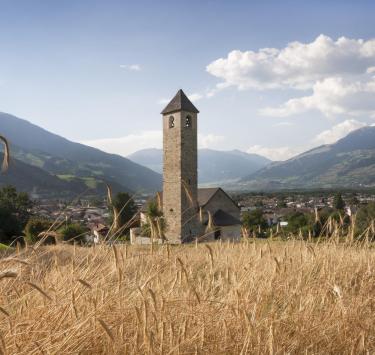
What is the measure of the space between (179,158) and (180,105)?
192 inches

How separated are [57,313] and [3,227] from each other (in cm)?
2895

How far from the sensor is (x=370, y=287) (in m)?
3.83

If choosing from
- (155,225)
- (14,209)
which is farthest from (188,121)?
(155,225)

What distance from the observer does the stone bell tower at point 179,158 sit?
3550cm

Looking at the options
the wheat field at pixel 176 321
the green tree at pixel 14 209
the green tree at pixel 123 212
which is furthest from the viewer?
the green tree at pixel 14 209

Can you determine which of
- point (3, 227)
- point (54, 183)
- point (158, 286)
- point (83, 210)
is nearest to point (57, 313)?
point (158, 286)

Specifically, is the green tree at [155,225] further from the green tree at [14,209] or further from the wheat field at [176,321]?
the green tree at [14,209]

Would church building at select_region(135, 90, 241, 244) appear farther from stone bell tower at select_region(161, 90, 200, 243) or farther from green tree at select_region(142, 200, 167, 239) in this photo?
green tree at select_region(142, 200, 167, 239)

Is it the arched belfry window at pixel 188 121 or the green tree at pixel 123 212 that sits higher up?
the arched belfry window at pixel 188 121

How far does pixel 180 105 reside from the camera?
36719mm

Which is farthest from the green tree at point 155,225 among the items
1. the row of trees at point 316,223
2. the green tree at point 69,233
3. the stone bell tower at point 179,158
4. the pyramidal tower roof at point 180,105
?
the pyramidal tower roof at point 180,105

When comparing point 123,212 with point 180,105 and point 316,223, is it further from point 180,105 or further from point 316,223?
point 180,105

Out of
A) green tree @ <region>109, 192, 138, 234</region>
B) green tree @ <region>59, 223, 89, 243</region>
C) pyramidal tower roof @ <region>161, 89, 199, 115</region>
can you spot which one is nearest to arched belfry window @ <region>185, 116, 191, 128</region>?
pyramidal tower roof @ <region>161, 89, 199, 115</region>

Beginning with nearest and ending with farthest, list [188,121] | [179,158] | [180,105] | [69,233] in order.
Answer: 1. [69,233]
2. [179,158]
3. [180,105]
4. [188,121]
